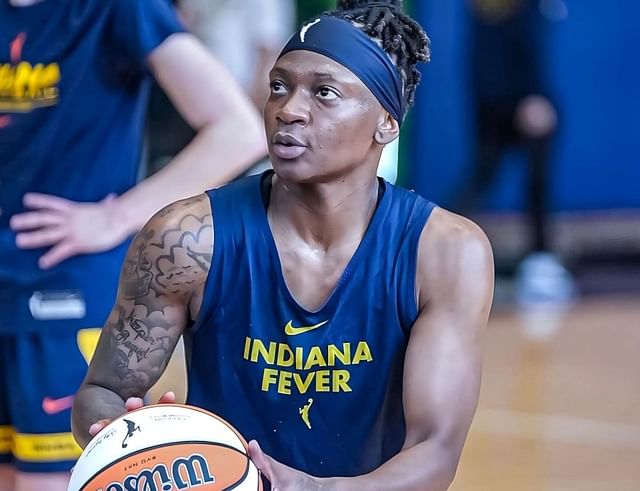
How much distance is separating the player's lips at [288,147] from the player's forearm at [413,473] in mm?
661

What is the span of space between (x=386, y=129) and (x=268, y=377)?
23.7 inches

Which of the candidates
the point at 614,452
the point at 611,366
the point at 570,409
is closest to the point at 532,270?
the point at 611,366

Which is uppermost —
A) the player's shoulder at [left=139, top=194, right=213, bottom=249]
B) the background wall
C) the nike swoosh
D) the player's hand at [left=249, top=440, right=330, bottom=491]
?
the player's shoulder at [left=139, top=194, right=213, bottom=249]

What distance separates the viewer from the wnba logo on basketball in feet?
8.45

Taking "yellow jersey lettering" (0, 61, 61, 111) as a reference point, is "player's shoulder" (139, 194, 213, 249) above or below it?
below

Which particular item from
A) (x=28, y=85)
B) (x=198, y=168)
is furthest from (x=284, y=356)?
(x=28, y=85)

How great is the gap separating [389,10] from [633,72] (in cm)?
789

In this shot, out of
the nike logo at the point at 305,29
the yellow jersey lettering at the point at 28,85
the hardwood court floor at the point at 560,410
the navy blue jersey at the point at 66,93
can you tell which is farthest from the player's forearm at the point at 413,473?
the hardwood court floor at the point at 560,410

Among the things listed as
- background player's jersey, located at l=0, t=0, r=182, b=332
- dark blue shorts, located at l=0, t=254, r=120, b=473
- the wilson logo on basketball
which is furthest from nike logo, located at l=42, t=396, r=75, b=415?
the wilson logo on basketball

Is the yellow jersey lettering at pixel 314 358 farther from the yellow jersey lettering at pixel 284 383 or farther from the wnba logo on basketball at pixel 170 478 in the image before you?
the wnba logo on basketball at pixel 170 478

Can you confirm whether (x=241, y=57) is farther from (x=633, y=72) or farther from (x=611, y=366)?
(x=633, y=72)

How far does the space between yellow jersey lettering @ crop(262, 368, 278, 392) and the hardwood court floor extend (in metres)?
2.49

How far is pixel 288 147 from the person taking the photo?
113 inches

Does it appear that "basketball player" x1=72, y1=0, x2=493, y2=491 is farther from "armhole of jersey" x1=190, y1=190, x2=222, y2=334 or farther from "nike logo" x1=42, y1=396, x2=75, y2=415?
"nike logo" x1=42, y1=396, x2=75, y2=415
